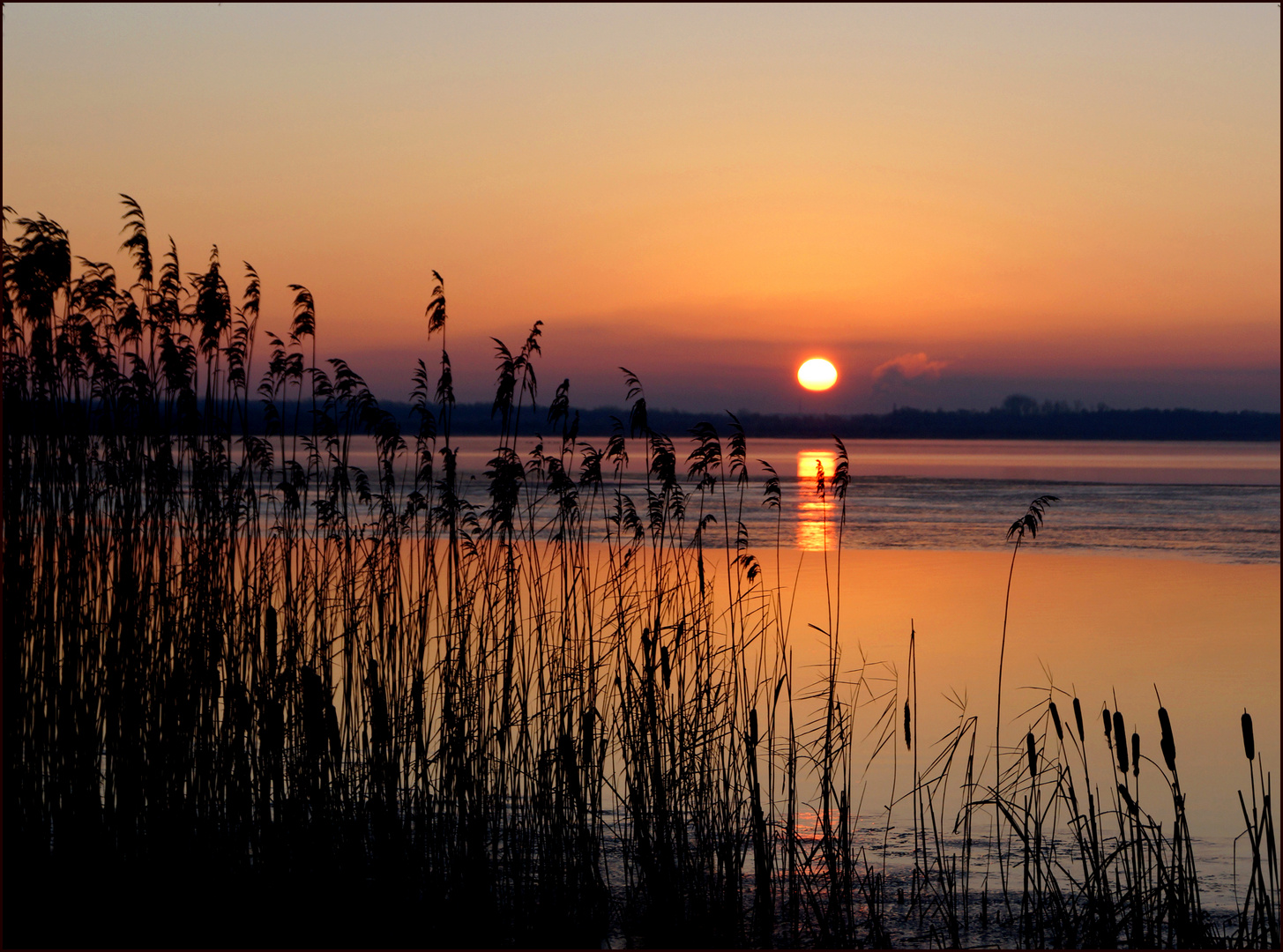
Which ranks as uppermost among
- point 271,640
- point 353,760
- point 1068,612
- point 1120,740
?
point 271,640

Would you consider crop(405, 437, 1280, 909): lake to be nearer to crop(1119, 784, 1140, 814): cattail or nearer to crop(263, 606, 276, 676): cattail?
crop(1119, 784, 1140, 814): cattail

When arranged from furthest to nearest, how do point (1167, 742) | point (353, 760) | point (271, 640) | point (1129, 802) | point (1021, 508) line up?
point (1021, 508) < point (353, 760) < point (271, 640) < point (1129, 802) < point (1167, 742)

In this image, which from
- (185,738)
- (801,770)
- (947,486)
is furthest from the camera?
(947,486)

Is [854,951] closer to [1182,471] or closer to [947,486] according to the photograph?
[947,486]

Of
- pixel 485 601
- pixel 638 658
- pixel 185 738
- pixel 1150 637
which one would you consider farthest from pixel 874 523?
pixel 185 738

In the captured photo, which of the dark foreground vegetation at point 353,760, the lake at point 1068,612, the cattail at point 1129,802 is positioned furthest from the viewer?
the lake at point 1068,612

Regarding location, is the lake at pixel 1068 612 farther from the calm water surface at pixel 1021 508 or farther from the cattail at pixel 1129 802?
the cattail at pixel 1129 802

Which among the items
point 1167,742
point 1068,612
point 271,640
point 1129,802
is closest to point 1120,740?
point 1167,742

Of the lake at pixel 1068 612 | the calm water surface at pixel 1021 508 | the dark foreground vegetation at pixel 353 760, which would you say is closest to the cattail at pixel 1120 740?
the dark foreground vegetation at pixel 353 760

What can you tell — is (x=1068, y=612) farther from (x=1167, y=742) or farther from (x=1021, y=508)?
(x=1021, y=508)

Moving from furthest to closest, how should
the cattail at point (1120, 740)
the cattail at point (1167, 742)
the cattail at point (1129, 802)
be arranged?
the cattail at point (1129, 802)
the cattail at point (1120, 740)
the cattail at point (1167, 742)

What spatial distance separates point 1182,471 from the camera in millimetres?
44125

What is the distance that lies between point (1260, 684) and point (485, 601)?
7.85 meters

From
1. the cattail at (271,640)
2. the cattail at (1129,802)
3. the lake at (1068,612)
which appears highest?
the cattail at (271,640)
